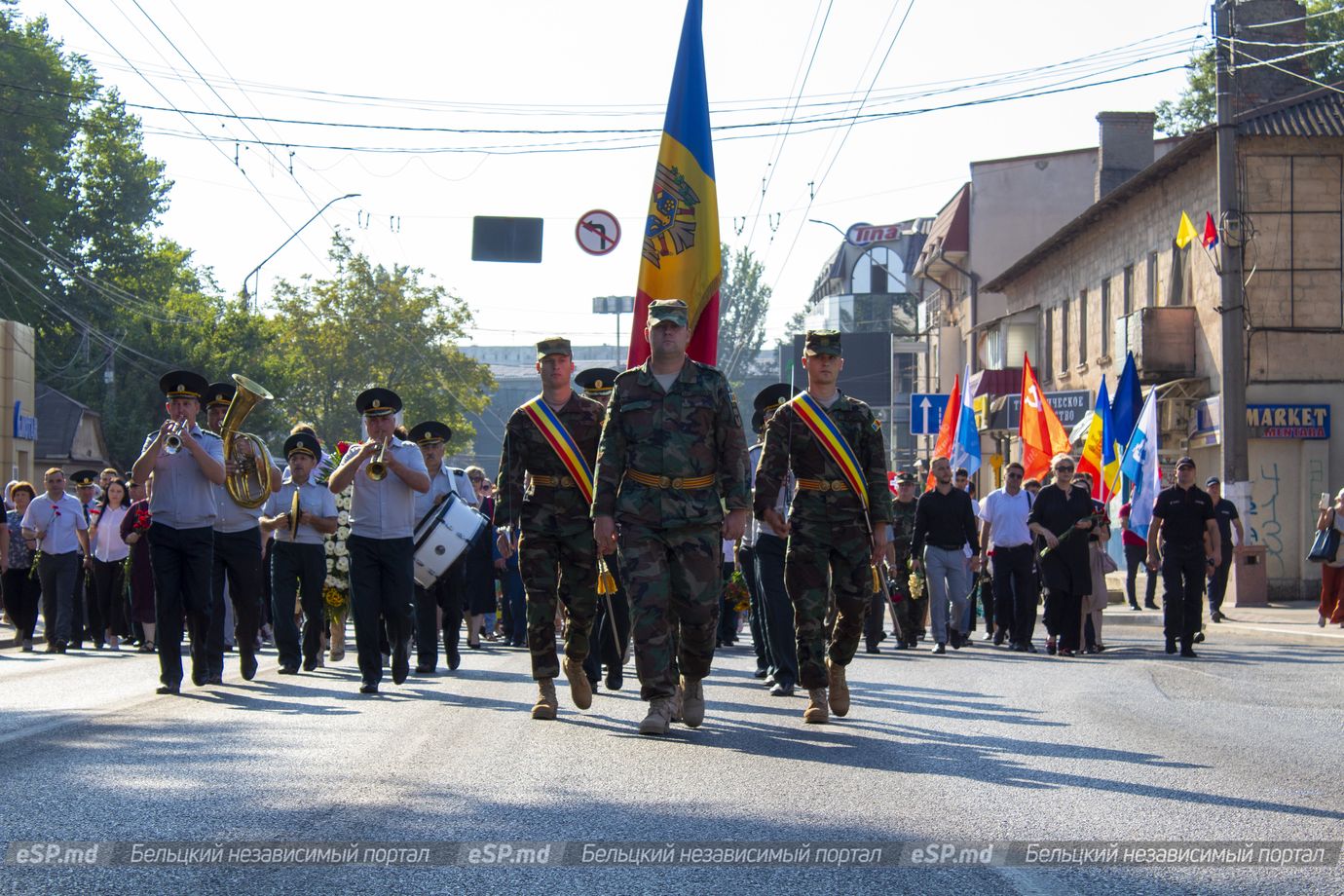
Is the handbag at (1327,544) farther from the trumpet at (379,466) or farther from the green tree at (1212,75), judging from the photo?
the green tree at (1212,75)

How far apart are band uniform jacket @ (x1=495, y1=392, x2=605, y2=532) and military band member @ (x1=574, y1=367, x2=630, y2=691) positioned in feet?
2.85

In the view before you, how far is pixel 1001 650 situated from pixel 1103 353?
23011mm

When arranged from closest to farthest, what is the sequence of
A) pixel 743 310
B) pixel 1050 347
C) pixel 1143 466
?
1. pixel 1143 466
2. pixel 1050 347
3. pixel 743 310

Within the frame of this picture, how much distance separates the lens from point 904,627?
63.0 ft

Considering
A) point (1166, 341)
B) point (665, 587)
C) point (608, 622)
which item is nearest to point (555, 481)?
point (665, 587)

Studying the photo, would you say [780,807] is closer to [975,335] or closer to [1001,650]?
[1001,650]

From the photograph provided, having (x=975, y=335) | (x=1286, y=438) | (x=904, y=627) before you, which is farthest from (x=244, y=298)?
(x=904, y=627)

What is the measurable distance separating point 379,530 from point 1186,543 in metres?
8.71

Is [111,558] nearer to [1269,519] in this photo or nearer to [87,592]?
[87,592]

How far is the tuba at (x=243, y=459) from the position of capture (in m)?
12.5

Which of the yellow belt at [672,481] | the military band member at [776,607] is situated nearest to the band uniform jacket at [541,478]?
the yellow belt at [672,481]

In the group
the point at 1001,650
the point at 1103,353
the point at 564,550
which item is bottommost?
the point at 1001,650

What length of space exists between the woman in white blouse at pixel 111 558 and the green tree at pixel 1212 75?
3460 centimetres

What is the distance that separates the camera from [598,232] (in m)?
26.1
